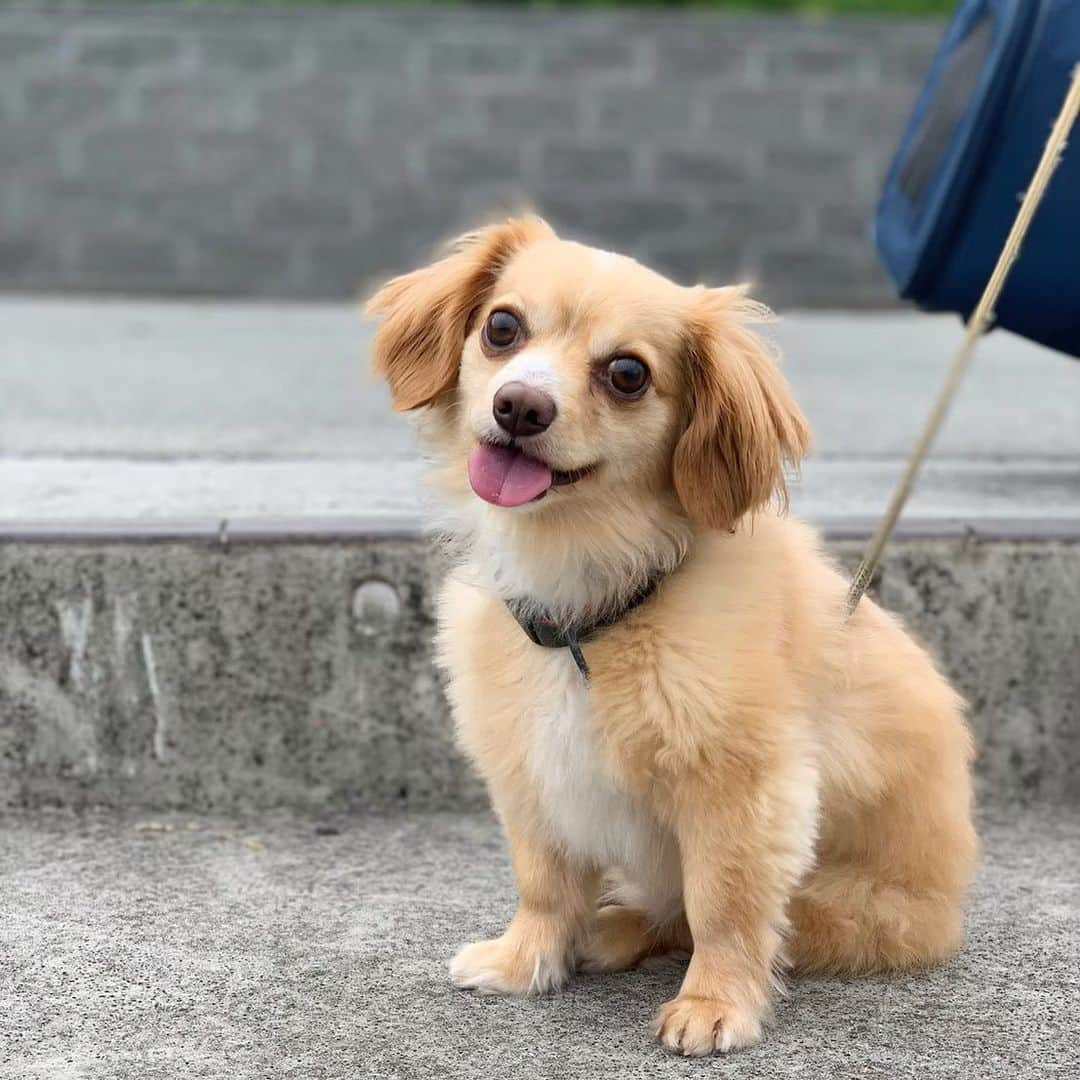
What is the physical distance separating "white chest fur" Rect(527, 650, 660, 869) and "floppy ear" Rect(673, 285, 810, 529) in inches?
12.6

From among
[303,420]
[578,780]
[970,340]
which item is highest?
[970,340]

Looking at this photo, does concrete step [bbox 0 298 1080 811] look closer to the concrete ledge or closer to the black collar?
the concrete ledge

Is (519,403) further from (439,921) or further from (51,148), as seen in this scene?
(51,148)

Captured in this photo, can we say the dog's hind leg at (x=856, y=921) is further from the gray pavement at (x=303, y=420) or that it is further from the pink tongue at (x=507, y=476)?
the pink tongue at (x=507, y=476)

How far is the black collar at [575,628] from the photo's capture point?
2.49 meters

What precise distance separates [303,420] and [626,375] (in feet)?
11.3

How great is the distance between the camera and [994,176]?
396 centimetres

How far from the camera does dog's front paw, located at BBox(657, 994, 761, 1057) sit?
2387 millimetres

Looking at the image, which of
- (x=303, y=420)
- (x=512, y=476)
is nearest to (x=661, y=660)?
(x=512, y=476)

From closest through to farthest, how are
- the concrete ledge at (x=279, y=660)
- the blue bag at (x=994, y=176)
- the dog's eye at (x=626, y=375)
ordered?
the dog's eye at (x=626, y=375)
the concrete ledge at (x=279, y=660)
the blue bag at (x=994, y=176)

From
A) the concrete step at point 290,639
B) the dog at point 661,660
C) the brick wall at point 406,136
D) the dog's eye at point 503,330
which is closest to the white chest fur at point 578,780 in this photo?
the dog at point 661,660

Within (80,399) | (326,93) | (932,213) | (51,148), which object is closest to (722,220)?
(326,93)

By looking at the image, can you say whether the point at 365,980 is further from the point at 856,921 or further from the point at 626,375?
the point at 626,375

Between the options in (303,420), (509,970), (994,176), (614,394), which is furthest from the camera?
(303,420)
